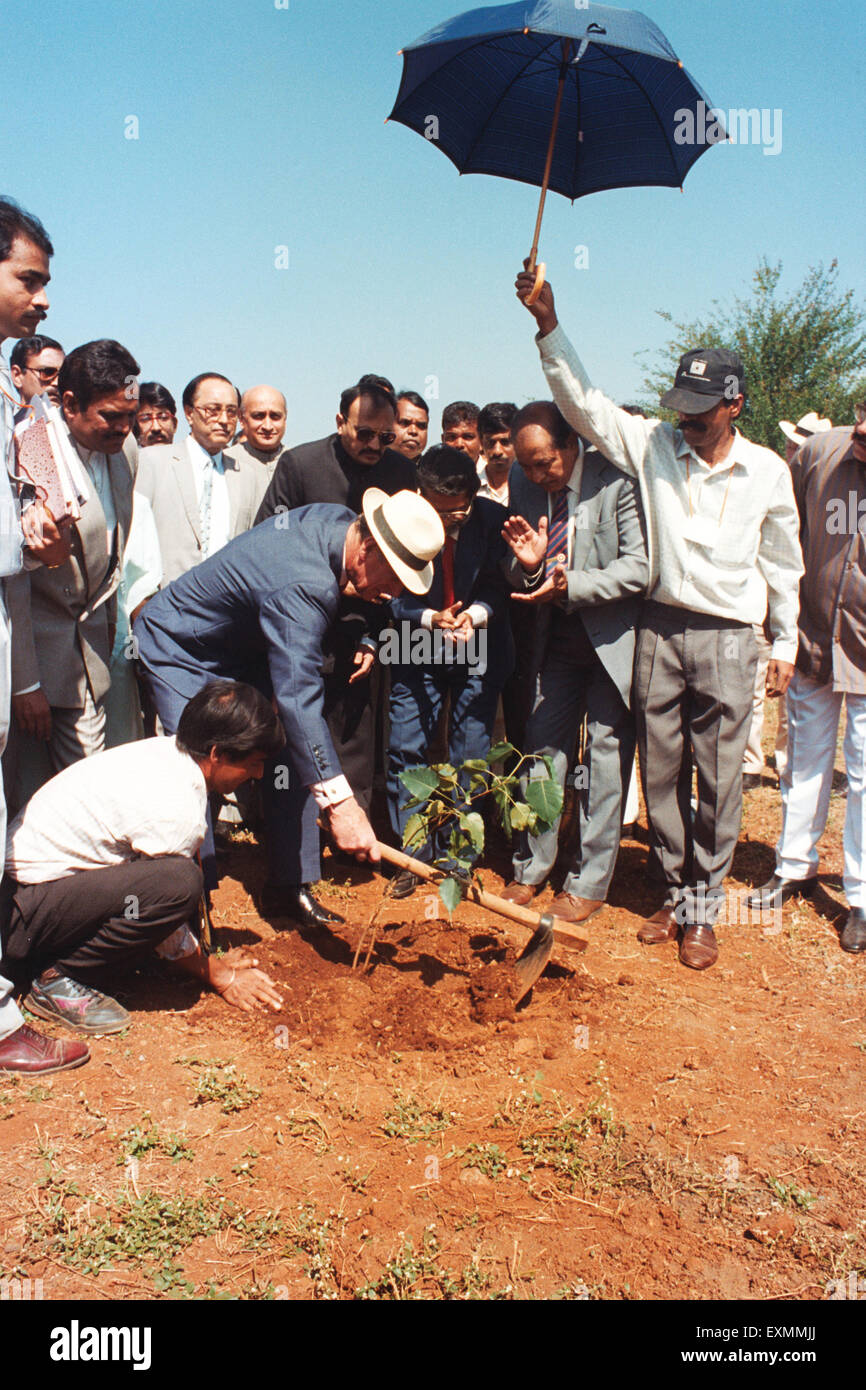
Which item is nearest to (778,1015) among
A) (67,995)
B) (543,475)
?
(543,475)

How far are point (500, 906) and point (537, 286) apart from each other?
2447 millimetres

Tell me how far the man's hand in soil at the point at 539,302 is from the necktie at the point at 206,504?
213 centimetres

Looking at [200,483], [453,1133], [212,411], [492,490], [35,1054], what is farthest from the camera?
[492,490]

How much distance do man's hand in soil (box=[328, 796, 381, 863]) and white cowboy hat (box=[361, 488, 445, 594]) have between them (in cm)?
82

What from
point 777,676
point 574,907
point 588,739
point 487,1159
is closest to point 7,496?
point 487,1159

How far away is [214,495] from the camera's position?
5.42 meters

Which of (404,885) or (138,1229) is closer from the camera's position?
(138,1229)

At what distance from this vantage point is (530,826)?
4.04 meters

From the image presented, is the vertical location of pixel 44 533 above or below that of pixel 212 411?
below

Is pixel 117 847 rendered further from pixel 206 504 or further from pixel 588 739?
pixel 206 504

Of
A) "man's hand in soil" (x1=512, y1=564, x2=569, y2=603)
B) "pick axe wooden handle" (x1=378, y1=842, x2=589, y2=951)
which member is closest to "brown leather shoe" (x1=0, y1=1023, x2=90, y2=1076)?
"pick axe wooden handle" (x1=378, y1=842, x2=589, y2=951)

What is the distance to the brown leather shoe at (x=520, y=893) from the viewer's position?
184 inches

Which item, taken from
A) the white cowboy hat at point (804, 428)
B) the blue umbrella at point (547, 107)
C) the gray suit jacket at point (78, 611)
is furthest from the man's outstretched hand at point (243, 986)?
the white cowboy hat at point (804, 428)
